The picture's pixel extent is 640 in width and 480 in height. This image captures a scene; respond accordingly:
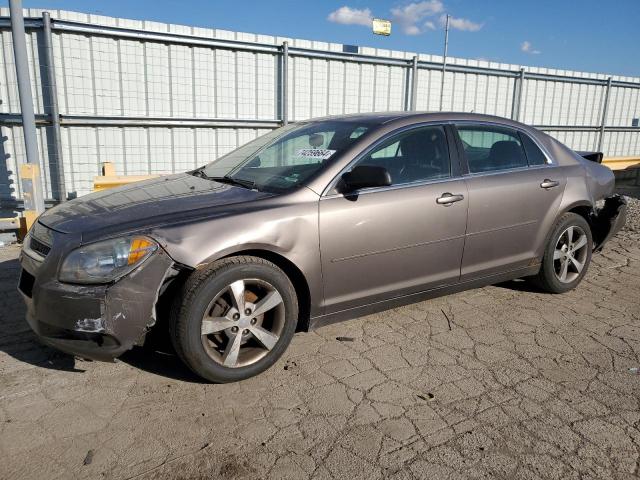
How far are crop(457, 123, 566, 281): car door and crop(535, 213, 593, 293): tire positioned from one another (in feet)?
0.56

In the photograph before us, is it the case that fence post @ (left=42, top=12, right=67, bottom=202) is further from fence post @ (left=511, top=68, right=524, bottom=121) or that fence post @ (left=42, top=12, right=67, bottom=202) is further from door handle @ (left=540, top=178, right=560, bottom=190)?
fence post @ (left=511, top=68, right=524, bottom=121)

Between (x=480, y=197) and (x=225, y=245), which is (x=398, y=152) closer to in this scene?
(x=480, y=197)

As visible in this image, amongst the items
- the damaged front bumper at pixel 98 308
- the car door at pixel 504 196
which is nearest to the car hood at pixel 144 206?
the damaged front bumper at pixel 98 308

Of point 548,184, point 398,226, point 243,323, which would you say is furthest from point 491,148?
point 243,323

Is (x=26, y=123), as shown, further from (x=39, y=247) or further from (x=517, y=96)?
(x=517, y=96)

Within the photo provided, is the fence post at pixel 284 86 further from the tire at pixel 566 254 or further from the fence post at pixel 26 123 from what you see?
the tire at pixel 566 254

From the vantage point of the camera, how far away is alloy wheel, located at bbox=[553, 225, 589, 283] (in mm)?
4621

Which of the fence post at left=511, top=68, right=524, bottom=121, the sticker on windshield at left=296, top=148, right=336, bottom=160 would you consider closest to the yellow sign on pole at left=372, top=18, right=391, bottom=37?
the fence post at left=511, top=68, right=524, bottom=121

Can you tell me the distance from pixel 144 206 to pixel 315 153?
4.04ft

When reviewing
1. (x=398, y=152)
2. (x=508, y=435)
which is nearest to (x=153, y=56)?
(x=398, y=152)

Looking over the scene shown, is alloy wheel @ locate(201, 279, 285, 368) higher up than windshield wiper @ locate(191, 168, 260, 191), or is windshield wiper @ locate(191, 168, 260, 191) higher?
windshield wiper @ locate(191, 168, 260, 191)

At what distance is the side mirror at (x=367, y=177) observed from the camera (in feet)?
10.8

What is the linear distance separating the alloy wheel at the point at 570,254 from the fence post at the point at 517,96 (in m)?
7.38

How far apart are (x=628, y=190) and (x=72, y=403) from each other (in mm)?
11859
